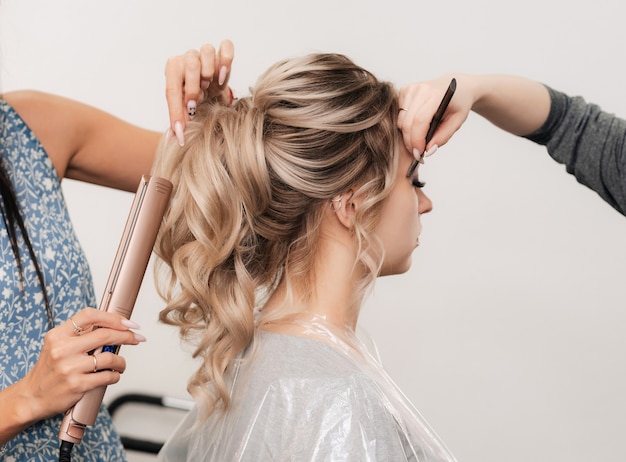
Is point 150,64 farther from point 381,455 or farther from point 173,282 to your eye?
point 381,455

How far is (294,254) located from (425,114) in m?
0.28

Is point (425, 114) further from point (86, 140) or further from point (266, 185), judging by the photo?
point (86, 140)

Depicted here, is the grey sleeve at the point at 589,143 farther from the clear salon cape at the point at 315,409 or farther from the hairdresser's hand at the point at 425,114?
the clear salon cape at the point at 315,409

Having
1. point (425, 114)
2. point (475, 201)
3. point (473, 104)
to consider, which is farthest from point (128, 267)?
point (475, 201)

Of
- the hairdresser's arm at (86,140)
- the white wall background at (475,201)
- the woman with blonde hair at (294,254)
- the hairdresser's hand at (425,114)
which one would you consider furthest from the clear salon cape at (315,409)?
the white wall background at (475,201)

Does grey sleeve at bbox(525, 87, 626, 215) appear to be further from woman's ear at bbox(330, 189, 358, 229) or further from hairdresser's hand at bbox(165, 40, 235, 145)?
hairdresser's hand at bbox(165, 40, 235, 145)

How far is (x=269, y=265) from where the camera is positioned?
1167mm

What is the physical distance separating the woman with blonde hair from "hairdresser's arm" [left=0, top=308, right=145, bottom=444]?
0.78ft

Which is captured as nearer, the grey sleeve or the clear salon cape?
the clear salon cape

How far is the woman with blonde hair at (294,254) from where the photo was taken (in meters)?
1.02

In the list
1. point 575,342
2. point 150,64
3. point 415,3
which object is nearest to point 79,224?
point 150,64

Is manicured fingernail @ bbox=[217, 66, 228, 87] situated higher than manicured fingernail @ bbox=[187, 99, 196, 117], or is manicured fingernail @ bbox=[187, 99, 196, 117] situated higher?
Answer: manicured fingernail @ bbox=[217, 66, 228, 87]

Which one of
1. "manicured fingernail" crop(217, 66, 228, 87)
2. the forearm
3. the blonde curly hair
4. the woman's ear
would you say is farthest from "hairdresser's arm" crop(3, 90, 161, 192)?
the forearm

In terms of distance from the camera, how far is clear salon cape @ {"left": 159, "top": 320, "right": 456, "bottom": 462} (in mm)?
997
